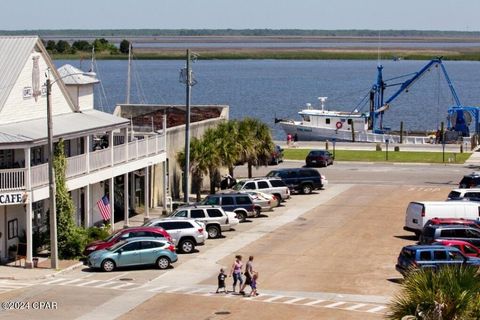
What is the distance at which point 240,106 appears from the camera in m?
165

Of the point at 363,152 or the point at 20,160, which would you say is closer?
the point at 20,160

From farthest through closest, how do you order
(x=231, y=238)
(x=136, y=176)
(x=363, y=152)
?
1. (x=363, y=152)
2. (x=136, y=176)
3. (x=231, y=238)

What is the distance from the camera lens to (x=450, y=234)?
41062mm

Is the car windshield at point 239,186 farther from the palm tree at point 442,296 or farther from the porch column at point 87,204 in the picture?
the palm tree at point 442,296

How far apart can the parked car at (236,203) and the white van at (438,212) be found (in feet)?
27.8

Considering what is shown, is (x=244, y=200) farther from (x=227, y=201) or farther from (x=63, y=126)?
(x=63, y=126)

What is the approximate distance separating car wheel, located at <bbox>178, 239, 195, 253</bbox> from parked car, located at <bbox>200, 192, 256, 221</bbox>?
27.8 ft

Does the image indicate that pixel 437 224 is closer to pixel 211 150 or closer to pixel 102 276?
pixel 102 276

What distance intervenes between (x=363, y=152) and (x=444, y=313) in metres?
65.7

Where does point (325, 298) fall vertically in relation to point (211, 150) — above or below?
below

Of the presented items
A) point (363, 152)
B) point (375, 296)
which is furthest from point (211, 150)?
point (363, 152)

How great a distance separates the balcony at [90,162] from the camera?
1588 inches

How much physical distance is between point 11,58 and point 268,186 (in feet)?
56.8

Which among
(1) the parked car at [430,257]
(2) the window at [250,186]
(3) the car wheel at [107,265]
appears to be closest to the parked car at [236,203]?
(2) the window at [250,186]
